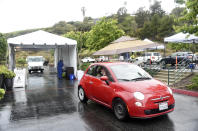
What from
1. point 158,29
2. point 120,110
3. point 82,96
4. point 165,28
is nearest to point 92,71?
point 82,96

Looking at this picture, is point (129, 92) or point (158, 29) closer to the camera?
point (129, 92)

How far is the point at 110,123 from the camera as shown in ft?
15.6

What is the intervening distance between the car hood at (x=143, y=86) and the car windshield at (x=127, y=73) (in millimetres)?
Answer: 291

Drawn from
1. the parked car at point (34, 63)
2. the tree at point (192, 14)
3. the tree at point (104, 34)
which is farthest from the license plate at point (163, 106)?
the parked car at point (34, 63)

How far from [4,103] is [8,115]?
1.84 meters

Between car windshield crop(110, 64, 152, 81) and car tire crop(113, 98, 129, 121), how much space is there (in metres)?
0.71

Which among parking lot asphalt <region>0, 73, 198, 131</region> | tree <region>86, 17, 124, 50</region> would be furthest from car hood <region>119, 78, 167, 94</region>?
tree <region>86, 17, 124, 50</region>

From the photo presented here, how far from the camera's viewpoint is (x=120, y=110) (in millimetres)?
4871

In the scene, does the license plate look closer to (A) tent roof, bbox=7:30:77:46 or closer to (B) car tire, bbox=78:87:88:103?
(B) car tire, bbox=78:87:88:103

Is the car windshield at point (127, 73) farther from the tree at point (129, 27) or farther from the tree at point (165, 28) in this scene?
the tree at point (129, 27)

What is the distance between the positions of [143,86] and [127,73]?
0.86 m

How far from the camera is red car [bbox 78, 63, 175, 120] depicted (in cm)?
447

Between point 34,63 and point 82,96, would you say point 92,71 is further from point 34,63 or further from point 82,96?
point 34,63

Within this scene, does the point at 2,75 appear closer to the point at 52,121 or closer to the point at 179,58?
the point at 52,121
